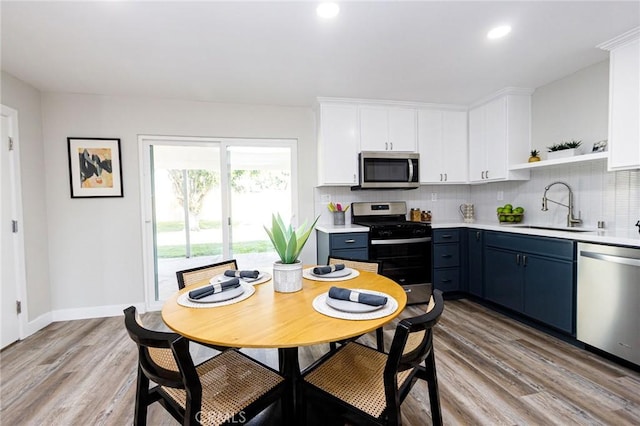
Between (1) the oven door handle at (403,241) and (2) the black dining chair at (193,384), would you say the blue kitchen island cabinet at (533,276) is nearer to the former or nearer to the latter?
(1) the oven door handle at (403,241)

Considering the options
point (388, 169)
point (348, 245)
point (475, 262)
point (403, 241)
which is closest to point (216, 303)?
point (348, 245)

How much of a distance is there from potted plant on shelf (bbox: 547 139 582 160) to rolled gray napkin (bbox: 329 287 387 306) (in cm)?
264

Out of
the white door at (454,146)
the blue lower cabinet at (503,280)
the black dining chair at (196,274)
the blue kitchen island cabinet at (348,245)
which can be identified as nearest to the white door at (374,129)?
the white door at (454,146)

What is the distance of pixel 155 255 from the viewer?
3.50 m

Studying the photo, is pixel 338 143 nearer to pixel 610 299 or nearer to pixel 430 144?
pixel 430 144

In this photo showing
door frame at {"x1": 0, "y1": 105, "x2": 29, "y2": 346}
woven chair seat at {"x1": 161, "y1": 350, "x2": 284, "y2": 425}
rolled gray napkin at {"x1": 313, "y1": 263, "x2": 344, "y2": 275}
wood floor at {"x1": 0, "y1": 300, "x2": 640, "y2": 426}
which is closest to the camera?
woven chair seat at {"x1": 161, "y1": 350, "x2": 284, "y2": 425}

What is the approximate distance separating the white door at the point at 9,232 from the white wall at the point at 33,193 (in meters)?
0.08

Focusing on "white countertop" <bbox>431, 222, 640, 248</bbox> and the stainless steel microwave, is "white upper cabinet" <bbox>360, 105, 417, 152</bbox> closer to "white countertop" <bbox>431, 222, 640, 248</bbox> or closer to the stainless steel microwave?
the stainless steel microwave

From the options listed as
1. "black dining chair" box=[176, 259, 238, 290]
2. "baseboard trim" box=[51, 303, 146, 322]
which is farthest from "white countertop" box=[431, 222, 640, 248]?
"baseboard trim" box=[51, 303, 146, 322]

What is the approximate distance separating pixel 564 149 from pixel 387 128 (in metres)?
1.73

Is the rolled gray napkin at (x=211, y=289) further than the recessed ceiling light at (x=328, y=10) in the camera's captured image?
No

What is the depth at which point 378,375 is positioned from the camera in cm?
131

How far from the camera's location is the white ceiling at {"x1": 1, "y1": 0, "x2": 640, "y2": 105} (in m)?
1.85

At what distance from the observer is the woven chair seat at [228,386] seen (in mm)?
1128
